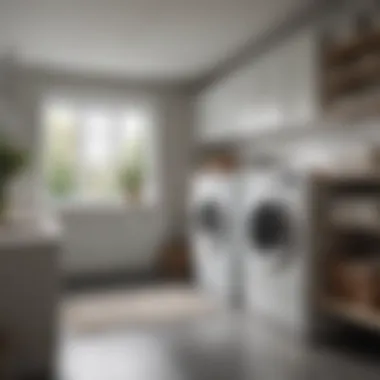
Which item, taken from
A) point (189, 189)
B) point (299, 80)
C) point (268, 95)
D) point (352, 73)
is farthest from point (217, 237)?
point (352, 73)

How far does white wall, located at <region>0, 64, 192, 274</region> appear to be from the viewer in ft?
16.4

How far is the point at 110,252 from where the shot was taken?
215 inches

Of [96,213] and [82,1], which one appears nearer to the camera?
[82,1]

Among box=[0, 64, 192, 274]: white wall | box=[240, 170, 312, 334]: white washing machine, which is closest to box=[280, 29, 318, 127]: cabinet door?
box=[240, 170, 312, 334]: white washing machine

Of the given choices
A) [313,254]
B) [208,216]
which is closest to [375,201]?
[313,254]

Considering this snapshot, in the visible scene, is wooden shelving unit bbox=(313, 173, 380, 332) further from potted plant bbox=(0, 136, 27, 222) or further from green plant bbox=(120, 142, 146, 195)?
green plant bbox=(120, 142, 146, 195)

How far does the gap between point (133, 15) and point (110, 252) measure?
270 centimetres

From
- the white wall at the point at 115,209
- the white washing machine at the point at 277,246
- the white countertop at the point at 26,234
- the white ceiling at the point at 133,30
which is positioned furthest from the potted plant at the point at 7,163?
the white wall at the point at 115,209

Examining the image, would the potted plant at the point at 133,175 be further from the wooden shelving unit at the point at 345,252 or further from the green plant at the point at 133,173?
the wooden shelving unit at the point at 345,252

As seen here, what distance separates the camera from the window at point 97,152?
17.5ft

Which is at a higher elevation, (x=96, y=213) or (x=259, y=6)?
(x=259, y=6)

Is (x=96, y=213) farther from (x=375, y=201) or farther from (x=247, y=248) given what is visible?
(x=375, y=201)

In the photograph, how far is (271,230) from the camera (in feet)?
12.2

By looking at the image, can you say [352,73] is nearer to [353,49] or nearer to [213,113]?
[353,49]
